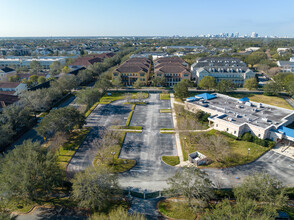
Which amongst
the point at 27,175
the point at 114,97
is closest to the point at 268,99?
the point at 114,97

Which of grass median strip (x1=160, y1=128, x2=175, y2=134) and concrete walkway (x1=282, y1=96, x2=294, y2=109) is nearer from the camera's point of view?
grass median strip (x1=160, y1=128, x2=175, y2=134)

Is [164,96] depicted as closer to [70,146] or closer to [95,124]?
[95,124]

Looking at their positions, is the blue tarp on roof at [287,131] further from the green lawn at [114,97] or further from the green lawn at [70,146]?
the green lawn at [70,146]

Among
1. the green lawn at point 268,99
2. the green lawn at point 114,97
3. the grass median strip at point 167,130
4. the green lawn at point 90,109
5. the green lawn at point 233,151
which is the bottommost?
the green lawn at point 233,151

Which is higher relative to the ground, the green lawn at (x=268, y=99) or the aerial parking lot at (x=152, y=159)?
the green lawn at (x=268, y=99)

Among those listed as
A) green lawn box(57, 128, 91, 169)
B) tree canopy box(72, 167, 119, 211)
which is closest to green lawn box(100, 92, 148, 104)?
green lawn box(57, 128, 91, 169)

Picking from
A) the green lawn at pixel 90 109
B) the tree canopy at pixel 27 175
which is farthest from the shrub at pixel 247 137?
the green lawn at pixel 90 109

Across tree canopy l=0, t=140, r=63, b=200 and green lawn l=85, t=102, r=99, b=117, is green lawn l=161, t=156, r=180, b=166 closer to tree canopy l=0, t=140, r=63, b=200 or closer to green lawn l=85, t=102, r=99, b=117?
tree canopy l=0, t=140, r=63, b=200
